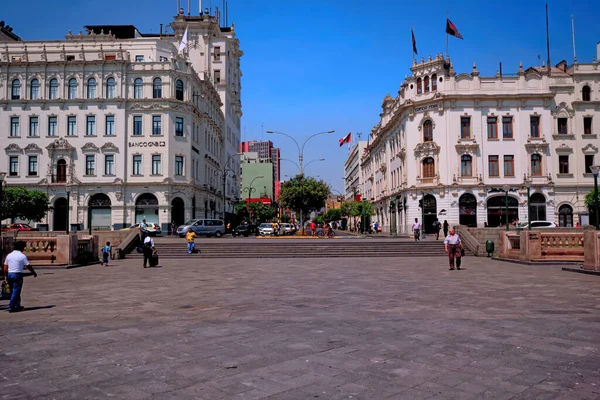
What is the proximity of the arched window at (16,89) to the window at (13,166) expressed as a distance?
621cm

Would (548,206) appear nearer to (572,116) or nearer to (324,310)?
(572,116)

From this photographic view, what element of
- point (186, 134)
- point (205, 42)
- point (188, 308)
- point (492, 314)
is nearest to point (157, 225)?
point (186, 134)

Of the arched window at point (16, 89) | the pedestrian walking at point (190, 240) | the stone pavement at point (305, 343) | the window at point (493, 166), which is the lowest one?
the stone pavement at point (305, 343)

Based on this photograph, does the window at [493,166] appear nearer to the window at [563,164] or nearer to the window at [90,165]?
the window at [563,164]

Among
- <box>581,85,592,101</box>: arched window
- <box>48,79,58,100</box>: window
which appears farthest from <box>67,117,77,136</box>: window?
<box>581,85,592,101</box>: arched window

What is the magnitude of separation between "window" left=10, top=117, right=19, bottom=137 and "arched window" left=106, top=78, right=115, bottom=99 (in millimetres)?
9791

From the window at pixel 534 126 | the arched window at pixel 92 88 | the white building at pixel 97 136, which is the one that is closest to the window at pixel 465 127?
the window at pixel 534 126

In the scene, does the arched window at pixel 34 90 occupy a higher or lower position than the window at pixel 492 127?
higher

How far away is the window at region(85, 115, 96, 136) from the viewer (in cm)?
4966

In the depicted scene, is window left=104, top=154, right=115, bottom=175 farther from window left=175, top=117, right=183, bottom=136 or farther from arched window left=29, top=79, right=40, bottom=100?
arched window left=29, top=79, right=40, bottom=100

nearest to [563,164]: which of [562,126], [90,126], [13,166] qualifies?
[562,126]

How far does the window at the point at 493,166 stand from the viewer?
50.5 metres

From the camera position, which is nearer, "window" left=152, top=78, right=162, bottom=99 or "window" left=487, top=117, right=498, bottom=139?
"window" left=152, top=78, right=162, bottom=99

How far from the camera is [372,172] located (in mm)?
84312
